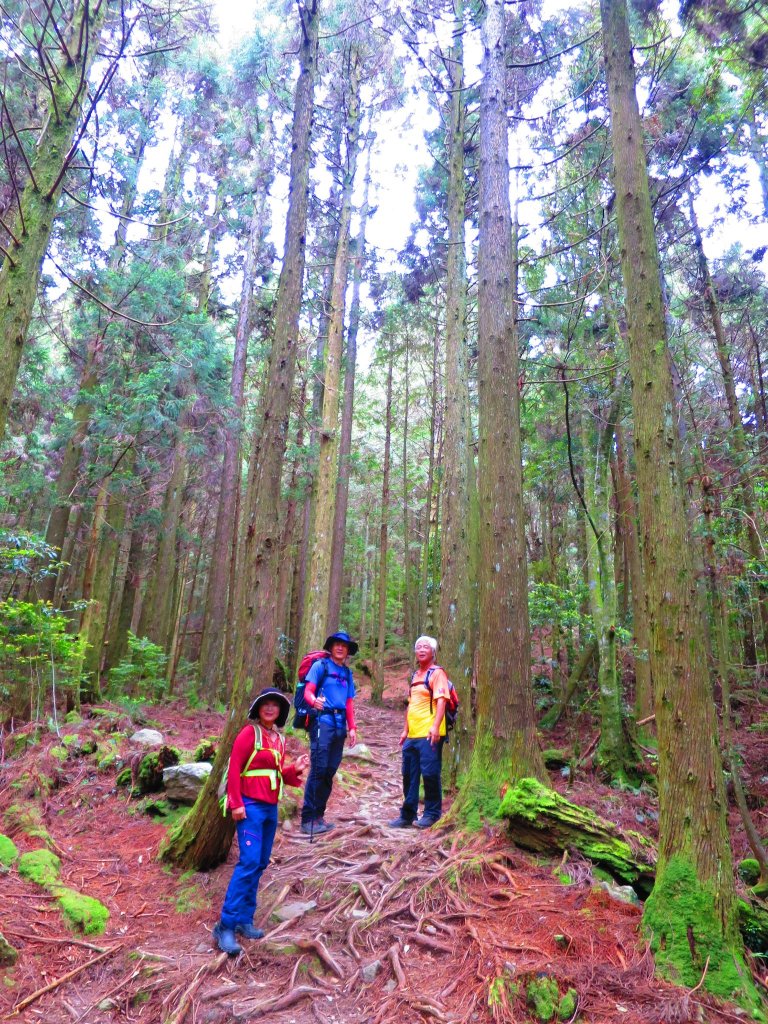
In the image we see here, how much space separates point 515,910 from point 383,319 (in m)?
18.2

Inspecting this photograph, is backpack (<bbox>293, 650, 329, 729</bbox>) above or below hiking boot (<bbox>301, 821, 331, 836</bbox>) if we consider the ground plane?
above

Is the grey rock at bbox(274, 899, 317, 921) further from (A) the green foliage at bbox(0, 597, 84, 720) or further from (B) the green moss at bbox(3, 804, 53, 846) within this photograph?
(A) the green foliage at bbox(0, 597, 84, 720)

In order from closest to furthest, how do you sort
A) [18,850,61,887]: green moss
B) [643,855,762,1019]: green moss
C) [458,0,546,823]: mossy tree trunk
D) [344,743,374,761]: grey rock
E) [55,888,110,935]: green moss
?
1. [643,855,762,1019]: green moss
2. [55,888,110,935]: green moss
3. [18,850,61,887]: green moss
4. [458,0,546,823]: mossy tree trunk
5. [344,743,374,761]: grey rock

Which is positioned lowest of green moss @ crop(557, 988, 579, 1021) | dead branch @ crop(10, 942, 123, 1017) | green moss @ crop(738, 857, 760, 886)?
green moss @ crop(738, 857, 760, 886)

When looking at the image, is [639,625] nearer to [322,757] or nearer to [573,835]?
[573,835]

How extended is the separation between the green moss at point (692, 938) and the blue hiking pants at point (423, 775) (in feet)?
9.13

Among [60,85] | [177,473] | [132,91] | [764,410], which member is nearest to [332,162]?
[132,91]

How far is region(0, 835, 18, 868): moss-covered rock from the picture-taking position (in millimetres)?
4992

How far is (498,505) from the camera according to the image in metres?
6.34

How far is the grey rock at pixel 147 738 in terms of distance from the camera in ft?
28.6

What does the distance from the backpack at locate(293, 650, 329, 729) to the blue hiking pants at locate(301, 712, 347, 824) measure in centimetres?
15

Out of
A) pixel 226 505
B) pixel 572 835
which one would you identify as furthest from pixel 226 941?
pixel 226 505

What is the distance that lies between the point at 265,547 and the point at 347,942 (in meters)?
3.19

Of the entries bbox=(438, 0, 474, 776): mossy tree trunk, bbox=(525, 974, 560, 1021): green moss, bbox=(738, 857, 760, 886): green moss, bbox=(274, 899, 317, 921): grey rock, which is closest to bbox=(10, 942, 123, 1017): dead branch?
bbox=(274, 899, 317, 921): grey rock
